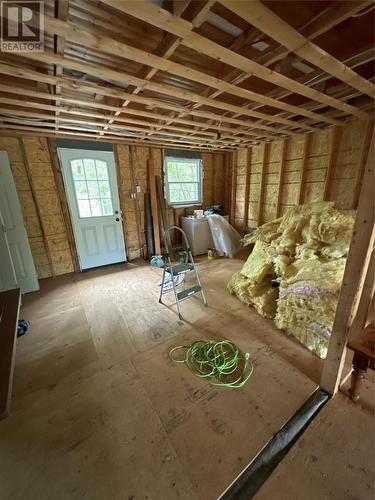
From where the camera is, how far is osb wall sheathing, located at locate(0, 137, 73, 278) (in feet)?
10.5

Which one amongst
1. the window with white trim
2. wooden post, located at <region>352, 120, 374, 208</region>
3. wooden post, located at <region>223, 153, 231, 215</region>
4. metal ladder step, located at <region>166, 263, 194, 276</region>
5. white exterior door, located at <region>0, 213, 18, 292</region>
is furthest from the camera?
wooden post, located at <region>223, 153, 231, 215</region>

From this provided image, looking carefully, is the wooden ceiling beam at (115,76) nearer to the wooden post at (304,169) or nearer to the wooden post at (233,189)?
the wooden post at (304,169)

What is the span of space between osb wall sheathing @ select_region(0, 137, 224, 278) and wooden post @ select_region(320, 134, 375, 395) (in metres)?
3.81

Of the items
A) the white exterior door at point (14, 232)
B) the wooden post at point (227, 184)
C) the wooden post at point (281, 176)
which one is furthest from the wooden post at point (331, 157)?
the white exterior door at point (14, 232)

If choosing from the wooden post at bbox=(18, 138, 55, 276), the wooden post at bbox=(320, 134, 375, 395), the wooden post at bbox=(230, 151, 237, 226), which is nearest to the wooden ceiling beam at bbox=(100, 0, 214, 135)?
the wooden post at bbox=(320, 134, 375, 395)

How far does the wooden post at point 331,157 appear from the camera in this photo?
320 centimetres

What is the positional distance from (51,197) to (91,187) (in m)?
0.68

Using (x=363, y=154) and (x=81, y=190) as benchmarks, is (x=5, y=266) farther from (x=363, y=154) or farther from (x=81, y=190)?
(x=363, y=154)

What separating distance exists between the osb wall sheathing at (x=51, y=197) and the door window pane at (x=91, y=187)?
0.27 m

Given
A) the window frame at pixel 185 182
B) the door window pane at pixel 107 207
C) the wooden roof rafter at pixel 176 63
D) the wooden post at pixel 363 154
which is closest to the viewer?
the wooden roof rafter at pixel 176 63

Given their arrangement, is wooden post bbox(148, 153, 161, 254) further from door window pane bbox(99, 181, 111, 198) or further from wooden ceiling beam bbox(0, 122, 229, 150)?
door window pane bbox(99, 181, 111, 198)

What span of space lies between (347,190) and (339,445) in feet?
11.2

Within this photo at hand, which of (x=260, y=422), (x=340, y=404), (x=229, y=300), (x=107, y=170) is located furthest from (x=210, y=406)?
(x=107, y=170)

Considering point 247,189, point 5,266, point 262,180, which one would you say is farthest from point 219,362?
point 247,189
